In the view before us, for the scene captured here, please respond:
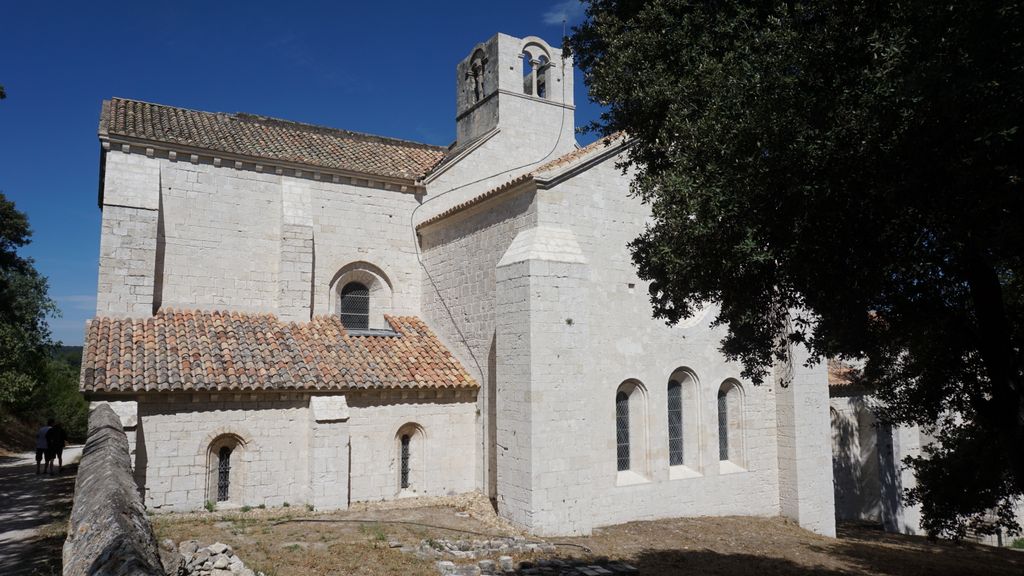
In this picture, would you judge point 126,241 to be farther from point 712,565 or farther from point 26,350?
point 26,350

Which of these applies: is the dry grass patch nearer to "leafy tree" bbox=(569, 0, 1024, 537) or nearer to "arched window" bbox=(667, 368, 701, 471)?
"arched window" bbox=(667, 368, 701, 471)

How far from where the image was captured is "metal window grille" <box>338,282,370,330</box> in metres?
16.5

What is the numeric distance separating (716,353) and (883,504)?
10.3m

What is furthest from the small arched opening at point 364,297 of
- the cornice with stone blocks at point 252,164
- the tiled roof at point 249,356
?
the cornice with stone blocks at point 252,164

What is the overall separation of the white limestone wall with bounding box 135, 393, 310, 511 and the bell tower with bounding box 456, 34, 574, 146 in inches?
393

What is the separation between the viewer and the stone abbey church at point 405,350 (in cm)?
1226

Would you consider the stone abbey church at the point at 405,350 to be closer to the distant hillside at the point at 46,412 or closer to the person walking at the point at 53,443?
the person walking at the point at 53,443

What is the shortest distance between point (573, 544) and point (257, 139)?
1264 cm

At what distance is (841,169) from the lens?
18.4 feet

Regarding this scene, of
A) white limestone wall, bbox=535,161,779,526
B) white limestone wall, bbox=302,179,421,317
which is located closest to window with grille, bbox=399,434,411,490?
white limestone wall, bbox=302,179,421,317

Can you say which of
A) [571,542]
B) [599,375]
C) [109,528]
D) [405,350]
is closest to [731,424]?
[599,375]

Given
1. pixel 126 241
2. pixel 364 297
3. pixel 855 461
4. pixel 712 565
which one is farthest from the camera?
pixel 855 461

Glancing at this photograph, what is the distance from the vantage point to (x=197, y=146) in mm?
15000

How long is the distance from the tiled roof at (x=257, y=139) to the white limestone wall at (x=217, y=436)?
6.20 meters
